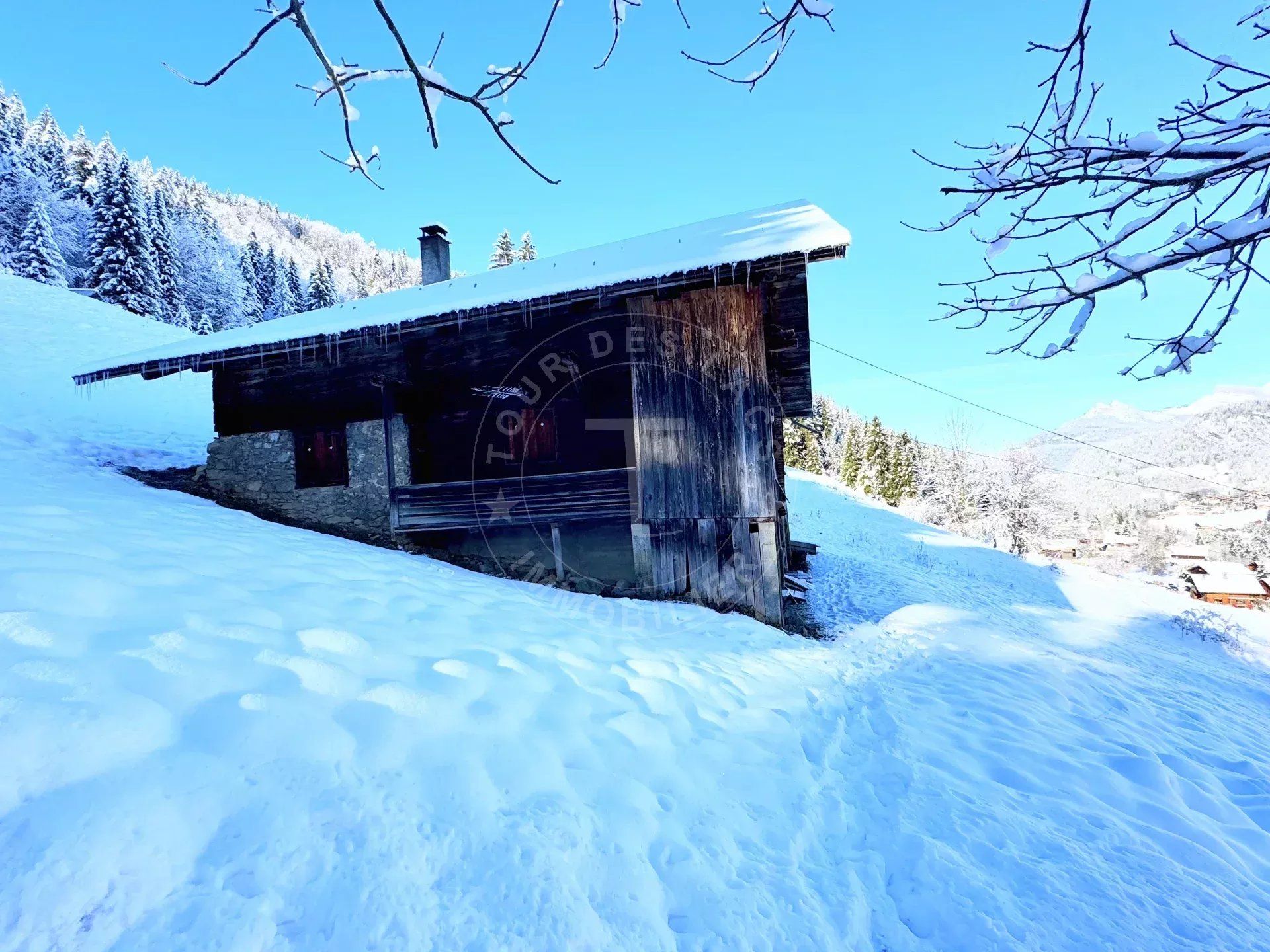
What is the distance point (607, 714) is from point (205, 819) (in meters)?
2.12

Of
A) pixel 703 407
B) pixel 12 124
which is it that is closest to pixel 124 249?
pixel 12 124

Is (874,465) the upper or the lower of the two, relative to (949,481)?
upper

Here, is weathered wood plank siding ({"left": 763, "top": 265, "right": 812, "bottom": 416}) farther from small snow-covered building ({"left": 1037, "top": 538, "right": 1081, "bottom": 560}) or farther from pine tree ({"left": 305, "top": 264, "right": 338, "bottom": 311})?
pine tree ({"left": 305, "top": 264, "right": 338, "bottom": 311})

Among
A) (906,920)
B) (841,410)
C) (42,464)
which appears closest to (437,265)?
(42,464)

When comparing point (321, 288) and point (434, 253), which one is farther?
point (321, 288)

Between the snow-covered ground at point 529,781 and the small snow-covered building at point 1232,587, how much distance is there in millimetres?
28713

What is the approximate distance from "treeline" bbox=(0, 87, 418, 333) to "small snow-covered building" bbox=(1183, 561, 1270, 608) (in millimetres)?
56628

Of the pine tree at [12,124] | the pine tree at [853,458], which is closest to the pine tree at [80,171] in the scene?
the pine tree at [12,124]

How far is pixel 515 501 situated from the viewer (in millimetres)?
8148

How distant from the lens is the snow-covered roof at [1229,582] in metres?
24.1

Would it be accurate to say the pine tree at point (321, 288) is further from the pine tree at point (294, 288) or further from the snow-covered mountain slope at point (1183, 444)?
the snow-covered mountain slope at point (1183, 444)

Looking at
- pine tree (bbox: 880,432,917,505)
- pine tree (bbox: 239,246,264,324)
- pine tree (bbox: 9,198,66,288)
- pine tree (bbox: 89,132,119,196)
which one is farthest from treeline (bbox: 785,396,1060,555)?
pine tree (bbox: 9,198,66,288)

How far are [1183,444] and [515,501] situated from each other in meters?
82.9

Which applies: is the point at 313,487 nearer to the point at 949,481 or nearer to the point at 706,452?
the point at 706,452
